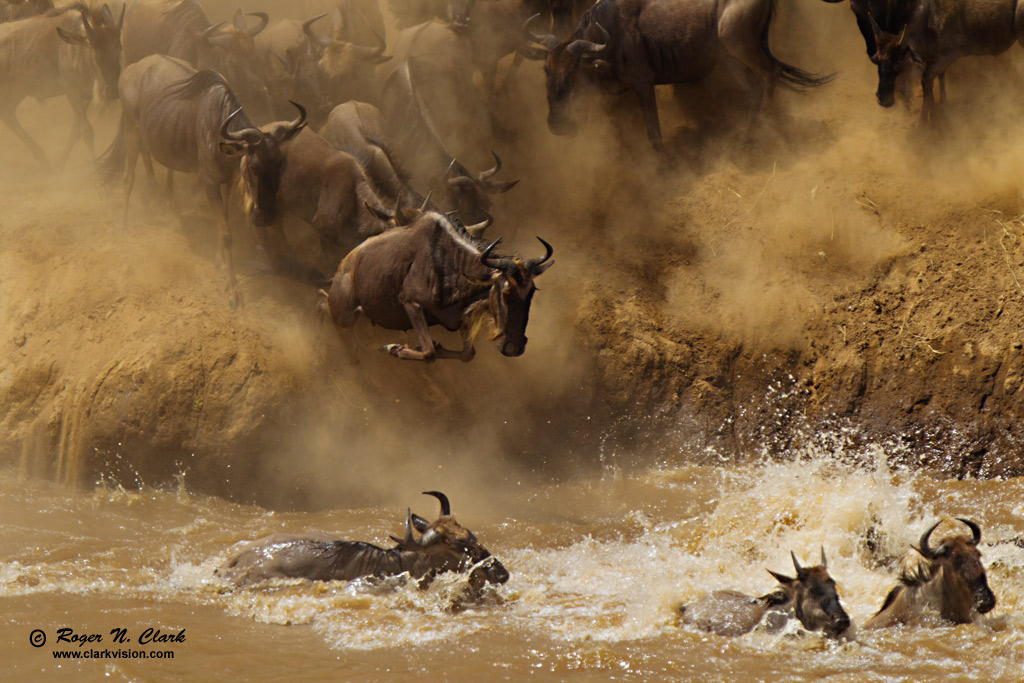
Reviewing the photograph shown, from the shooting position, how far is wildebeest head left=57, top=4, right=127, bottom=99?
10148 mm

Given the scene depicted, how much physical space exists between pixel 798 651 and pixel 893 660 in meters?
0.47

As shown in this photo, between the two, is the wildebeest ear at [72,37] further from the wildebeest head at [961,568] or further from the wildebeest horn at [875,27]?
the wildebeest head at [961,568]

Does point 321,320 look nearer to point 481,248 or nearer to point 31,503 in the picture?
point 481,248

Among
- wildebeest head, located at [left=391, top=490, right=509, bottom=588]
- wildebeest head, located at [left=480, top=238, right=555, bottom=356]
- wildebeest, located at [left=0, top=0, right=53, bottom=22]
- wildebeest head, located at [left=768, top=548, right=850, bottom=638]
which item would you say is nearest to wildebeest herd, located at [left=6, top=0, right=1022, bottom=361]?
wildebeest head, located at [left=480, top=238, right=555, bottom=356]

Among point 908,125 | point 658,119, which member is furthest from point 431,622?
point 908,125

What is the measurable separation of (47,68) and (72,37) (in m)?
0.87

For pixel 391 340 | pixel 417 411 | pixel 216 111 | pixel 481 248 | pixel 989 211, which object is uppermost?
pixel 216 111

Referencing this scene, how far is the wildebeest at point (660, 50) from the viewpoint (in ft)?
30.6

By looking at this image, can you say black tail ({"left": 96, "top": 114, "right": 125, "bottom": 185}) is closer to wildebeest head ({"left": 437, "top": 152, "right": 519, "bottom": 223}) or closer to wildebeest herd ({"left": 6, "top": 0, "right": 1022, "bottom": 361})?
wildebeest herd ({"left": 6, "top": 0, "right": 1022, "bottom": 361})

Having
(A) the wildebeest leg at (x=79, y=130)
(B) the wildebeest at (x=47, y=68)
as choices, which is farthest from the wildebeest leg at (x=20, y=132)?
(A) the wildebeest leg at (x=79, y=130)

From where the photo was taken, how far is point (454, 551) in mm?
6410

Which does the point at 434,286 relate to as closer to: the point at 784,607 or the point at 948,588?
the point at 784,607

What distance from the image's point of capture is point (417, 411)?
29.0 ft

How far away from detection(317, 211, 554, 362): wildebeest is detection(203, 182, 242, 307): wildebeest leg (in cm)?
100
